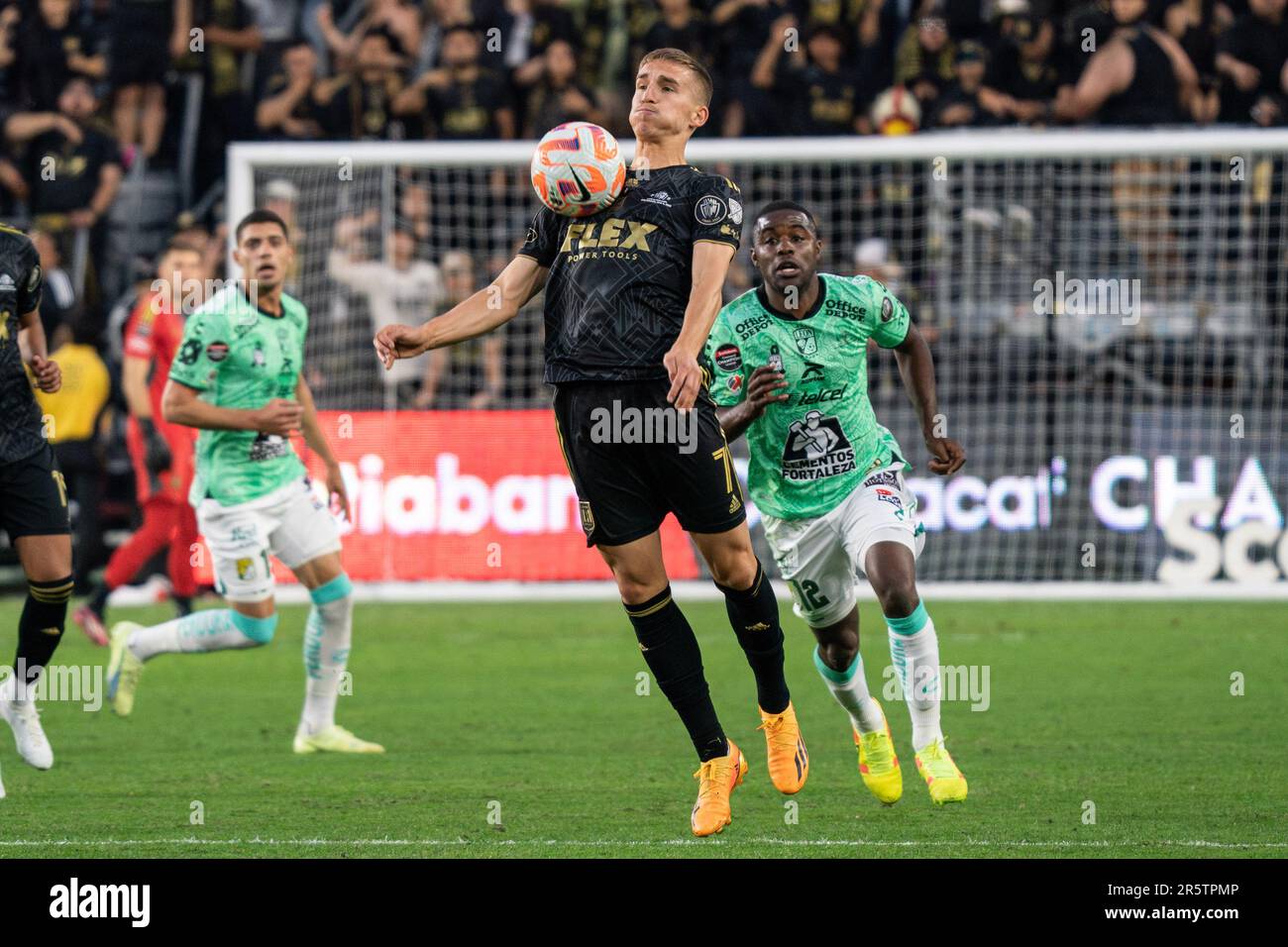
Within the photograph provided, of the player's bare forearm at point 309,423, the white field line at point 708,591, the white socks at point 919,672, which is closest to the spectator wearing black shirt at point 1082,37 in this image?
the white field line at point 708,591

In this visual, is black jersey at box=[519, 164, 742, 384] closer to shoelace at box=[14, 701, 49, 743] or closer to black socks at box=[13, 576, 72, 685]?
black socks at box=[13, 576, 72, 685]

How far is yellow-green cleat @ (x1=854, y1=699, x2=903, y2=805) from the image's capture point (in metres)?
7.37

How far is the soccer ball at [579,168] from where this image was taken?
6547 millimetres

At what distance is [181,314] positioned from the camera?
13.3 m

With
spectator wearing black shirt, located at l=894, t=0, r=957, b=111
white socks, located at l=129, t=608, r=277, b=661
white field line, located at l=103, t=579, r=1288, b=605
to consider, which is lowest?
white field line, located at l=103, t=579, r=1288, b=605

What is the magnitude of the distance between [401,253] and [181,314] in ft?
11.3

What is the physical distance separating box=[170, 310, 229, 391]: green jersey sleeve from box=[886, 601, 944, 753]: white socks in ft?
11.8

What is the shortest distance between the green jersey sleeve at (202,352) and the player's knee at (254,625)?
1.15m

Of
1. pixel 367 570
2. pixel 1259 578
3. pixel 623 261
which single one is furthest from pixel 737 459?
pixel 623 261

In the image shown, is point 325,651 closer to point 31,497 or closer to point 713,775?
point 31,497

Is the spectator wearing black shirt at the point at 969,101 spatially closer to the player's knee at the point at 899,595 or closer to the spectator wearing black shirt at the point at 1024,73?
the spectator wearing black shirt at the point at 1024,73

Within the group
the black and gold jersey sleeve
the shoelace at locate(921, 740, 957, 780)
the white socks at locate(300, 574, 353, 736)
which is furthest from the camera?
the white socks at locate(300, 574, 353, 736)

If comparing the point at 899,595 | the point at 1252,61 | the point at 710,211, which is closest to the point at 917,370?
the point at 899,595

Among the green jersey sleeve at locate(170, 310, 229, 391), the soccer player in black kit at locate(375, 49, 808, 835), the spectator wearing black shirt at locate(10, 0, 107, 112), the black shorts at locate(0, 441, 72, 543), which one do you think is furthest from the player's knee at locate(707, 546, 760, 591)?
the spectator wearing black shirt at locate(10, 0, 107, 112)
